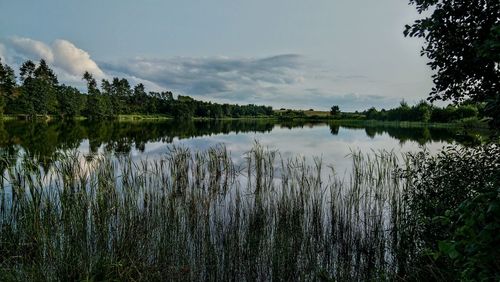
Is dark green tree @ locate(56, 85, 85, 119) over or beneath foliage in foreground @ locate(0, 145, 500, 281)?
over

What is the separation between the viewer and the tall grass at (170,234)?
19.0 feet

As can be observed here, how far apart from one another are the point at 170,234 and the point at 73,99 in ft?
281

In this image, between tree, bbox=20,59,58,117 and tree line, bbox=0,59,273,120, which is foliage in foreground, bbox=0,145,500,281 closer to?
tree line, bbox=0,59,273,120

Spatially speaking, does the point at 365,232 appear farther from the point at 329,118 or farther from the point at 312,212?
the point at 329,118

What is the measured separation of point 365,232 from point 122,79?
12276cm

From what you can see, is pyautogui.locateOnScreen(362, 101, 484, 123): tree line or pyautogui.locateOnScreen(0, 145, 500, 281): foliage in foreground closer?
pyautogui.locateOnScreen(0, 145, 500, 281): foliage in foreground

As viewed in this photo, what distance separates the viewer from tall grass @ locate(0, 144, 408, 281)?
5785 millimetres

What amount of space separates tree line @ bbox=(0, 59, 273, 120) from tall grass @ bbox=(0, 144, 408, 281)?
59.6 metres

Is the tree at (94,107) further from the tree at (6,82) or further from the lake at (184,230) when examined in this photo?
the lake at (184,230)

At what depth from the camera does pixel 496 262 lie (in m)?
2.19

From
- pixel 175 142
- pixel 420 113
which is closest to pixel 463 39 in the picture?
pixel 175 142

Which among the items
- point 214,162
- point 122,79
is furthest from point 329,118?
point 214,162

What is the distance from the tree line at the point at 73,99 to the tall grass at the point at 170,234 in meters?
59.6

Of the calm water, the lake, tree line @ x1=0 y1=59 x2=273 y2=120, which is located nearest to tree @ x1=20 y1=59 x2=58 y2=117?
tree line @ x1=0 y1=59 x2=273 y2=120
